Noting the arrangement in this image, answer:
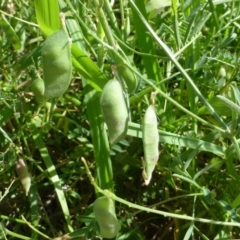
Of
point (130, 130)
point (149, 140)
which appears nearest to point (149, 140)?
point (149, 140)

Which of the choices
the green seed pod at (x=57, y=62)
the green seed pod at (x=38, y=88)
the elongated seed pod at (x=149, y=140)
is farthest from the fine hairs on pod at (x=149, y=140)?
the green seed pod at (x=38, y=88)

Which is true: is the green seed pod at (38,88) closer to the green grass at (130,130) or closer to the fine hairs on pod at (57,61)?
the green grass at (130,130)

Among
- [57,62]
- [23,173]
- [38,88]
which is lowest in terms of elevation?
[23,173]

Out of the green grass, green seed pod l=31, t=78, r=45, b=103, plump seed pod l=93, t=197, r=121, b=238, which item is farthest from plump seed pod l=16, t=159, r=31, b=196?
plump seed pod l=93, t=197, r=121, b=238

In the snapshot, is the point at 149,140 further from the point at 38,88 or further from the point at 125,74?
the point at 38,88

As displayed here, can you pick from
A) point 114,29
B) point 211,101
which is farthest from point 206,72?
point 114,29
